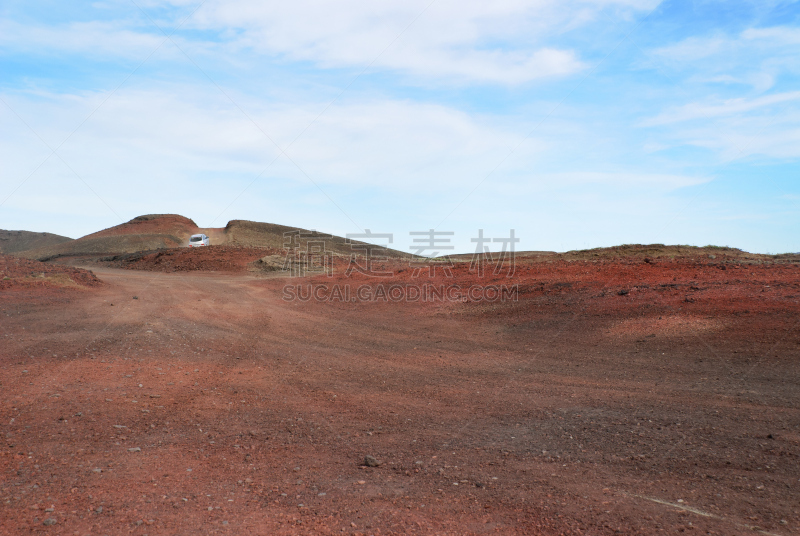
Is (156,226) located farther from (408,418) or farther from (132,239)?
(408,418)

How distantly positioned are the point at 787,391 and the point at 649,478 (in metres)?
4.52

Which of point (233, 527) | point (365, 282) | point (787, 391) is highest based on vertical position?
point (365, 282)

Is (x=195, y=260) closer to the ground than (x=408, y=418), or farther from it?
farther from it

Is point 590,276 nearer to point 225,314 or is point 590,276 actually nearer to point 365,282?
point 365,282

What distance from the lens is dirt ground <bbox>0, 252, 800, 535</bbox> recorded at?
175 inches

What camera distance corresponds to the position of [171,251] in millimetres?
35750

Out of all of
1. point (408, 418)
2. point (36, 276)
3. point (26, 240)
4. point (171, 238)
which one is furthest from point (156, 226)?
point (408, 418)

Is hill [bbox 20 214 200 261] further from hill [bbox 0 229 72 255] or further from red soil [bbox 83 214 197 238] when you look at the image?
hill [bbox 0 229 72 255]

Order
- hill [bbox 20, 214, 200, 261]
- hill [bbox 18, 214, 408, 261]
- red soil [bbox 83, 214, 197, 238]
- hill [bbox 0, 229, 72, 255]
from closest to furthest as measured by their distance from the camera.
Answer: hill [bbox 18, 214, 408, 261]
hill [bbox 20, 214, 200, 261]
red soil [bbox 83, 214, 197, 238]
hill [bbox 0, 229, 72, 255]

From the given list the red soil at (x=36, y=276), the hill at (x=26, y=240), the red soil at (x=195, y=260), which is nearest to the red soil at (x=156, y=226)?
the hill at (x=26, y=240)

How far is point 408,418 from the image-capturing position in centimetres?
724

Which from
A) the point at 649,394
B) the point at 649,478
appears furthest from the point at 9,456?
the point at 649,394

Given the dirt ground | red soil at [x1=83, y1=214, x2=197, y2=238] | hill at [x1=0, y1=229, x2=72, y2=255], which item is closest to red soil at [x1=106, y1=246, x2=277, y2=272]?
the dirt ground

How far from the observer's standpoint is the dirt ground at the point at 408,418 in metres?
4.43
